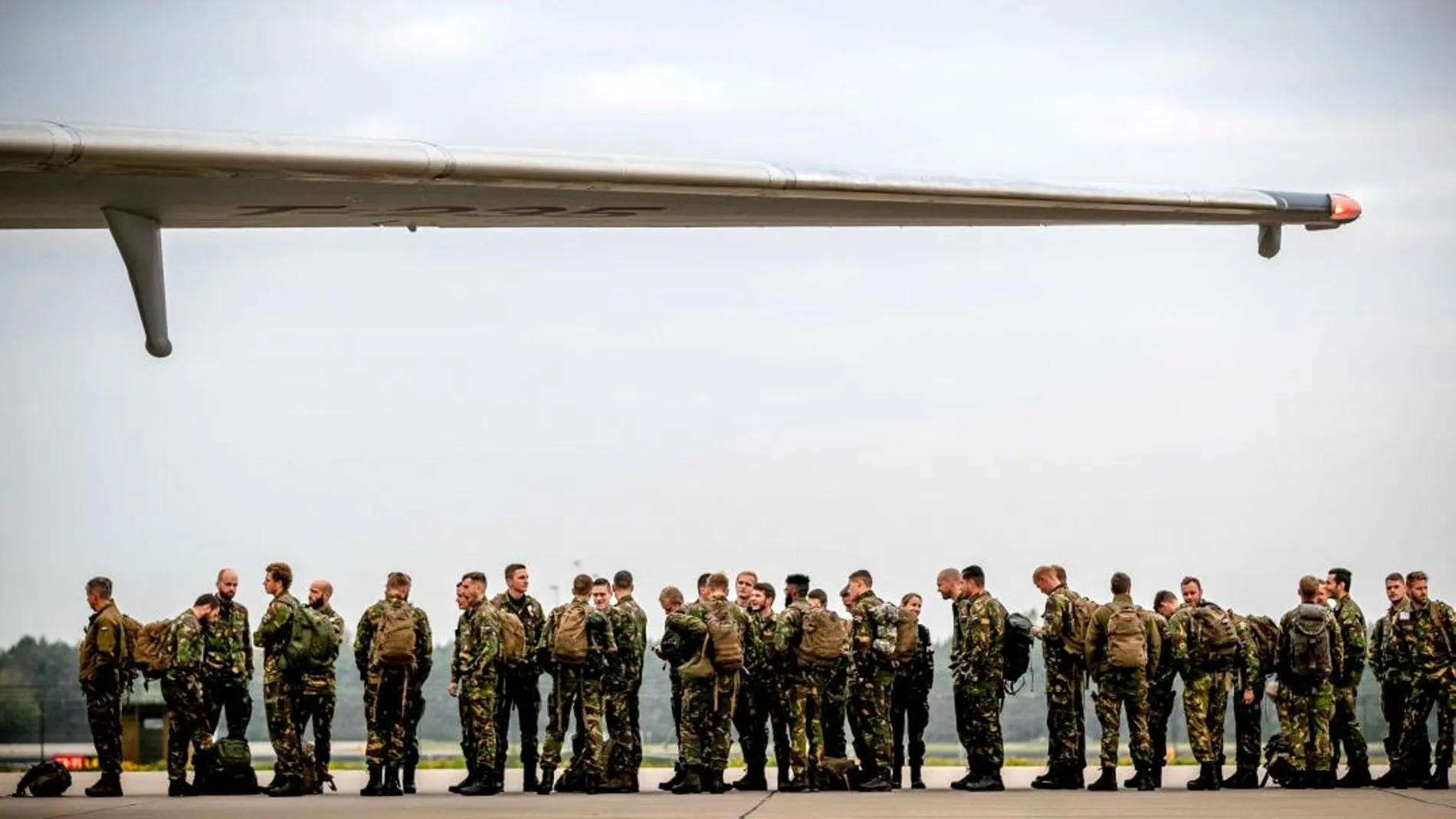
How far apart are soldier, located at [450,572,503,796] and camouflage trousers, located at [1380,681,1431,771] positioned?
7.88 m

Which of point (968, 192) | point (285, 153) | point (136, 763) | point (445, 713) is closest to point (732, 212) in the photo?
point (968, 192)

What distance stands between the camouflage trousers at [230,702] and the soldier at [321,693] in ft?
1.86

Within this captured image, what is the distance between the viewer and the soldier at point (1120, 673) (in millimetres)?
16422

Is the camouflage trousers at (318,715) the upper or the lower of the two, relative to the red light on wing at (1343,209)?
lower

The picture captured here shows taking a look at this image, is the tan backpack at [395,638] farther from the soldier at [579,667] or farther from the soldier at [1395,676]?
the soldier at [1395,676]

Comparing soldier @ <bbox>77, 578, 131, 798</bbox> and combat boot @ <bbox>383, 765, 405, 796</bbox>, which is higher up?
soldier @ <bbox>77, 578, 131, 798</bbox>

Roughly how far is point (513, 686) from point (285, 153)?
998 centimetres

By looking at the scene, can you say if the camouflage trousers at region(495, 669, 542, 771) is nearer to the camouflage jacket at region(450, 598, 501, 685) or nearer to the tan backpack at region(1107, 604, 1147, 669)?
the camouflage jacket at region(450, 598, 501, 685)

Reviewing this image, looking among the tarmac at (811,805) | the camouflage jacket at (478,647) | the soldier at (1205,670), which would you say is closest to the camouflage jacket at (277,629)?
the tarmac at (811,805)

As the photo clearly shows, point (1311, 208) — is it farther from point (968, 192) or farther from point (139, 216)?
point (139, 216)

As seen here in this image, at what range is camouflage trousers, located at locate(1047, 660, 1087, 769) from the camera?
16.9m

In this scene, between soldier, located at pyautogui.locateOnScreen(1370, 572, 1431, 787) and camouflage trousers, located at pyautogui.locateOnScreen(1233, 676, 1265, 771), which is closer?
soldier, located at pyautogui.locateOnScreen(1370, 572, 1431, 787)

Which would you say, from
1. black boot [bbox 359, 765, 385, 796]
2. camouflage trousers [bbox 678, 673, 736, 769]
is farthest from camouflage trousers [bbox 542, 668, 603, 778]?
black boot [bbox 359, 765, 385, 796]

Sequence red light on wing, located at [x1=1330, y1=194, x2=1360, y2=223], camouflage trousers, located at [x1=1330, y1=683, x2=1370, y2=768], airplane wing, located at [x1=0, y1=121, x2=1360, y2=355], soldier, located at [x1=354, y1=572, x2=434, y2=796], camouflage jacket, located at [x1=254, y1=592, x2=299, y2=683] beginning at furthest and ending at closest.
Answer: camouflage trousers, located at [x1=1330, y1=683, x2=1370, y2=768], soldier, located at [x1=354, y1=572, x2=434, y2=796], camouflage jacket, located at [x1=254, y1=592, x2=299, y2=683], red light on wing, located at [x1=1330, y1=194, x2=1360, y2=223], airplane wing, located at [x1=0, y1=121, x2=1360, y2=355]
